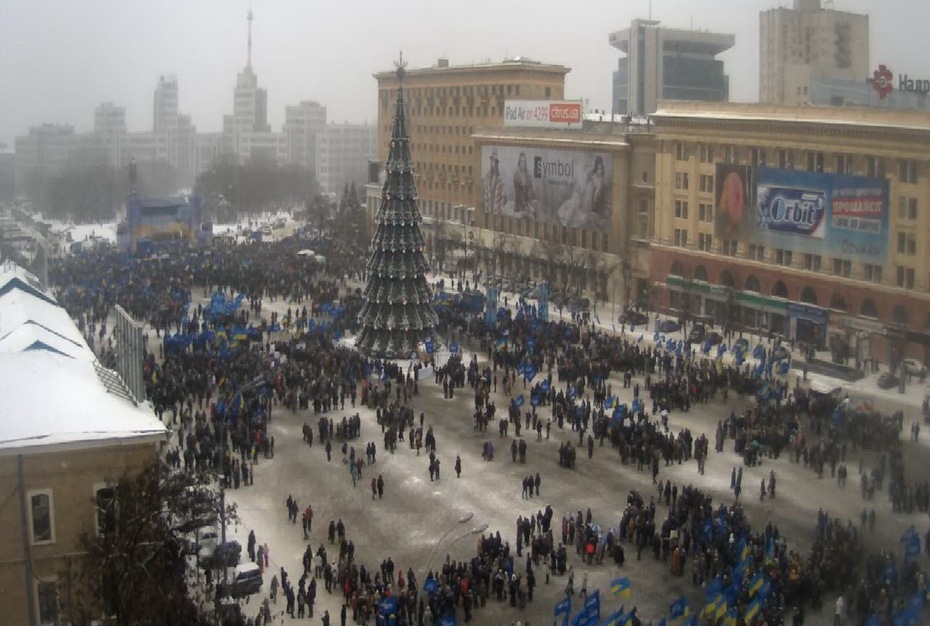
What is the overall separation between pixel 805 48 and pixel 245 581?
66252mm

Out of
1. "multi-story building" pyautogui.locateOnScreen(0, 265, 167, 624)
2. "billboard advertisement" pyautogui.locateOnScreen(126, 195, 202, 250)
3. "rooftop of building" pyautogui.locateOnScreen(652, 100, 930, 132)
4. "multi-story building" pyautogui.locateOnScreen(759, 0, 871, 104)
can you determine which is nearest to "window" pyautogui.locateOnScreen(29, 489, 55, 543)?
"multi-story building" pyautogui.locateOnScreen(0, 265, 167, 624)

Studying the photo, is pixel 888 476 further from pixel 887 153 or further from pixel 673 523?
Result: pixel 887 153

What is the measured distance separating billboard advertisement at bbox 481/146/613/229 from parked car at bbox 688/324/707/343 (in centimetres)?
1350

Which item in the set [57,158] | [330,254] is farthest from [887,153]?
[57,158]

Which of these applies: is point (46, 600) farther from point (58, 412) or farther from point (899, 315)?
point (899, 315)

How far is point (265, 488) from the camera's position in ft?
91.3

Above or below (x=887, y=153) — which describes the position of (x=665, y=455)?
below

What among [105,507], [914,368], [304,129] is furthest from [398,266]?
[304,129]

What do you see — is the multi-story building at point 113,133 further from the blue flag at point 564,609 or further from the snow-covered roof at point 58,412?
the blue flag at point 564,609

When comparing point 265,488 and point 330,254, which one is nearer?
point 265,488

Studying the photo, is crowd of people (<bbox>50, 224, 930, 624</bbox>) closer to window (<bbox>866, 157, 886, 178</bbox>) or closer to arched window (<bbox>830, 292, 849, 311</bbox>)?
arched window (<bbox>830, 292, 849, 311</bbox>)

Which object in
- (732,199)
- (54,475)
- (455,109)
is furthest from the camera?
(455,109)

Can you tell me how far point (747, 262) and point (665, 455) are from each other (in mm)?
20194

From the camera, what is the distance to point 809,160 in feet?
141
